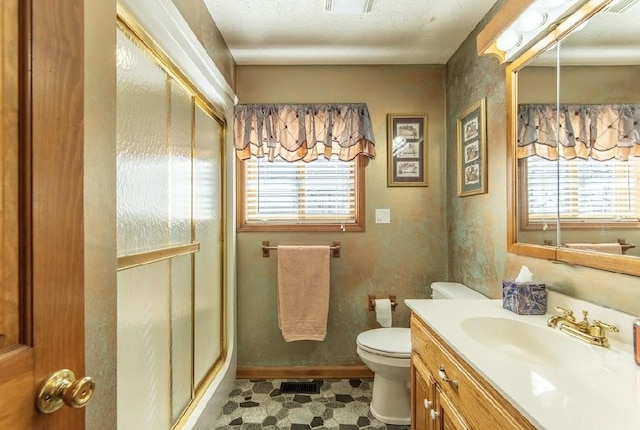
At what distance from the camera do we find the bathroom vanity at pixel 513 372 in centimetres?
68

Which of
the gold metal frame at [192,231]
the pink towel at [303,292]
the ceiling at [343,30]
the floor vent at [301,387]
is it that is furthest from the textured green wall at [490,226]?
the gold metal frame at [192,231]

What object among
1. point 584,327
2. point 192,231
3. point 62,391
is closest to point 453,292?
point 584,327

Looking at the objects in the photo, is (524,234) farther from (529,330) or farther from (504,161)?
(529,330)

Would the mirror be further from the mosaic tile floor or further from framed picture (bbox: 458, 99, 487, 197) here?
the mosaic tile floor

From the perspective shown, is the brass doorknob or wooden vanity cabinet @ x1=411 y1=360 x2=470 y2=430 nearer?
the brass doorknob

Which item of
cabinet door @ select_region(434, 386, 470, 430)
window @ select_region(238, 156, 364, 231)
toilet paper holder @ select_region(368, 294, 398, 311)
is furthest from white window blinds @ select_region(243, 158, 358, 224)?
cabinet door @ select_region(434, 386, 470, 430)

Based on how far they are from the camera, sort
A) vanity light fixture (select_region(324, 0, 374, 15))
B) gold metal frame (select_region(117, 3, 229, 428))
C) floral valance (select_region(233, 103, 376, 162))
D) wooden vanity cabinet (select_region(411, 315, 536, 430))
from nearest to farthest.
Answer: wooden vanity cabinet (select_region(411, 315, 536, 430)), gold metal frame (select_region(117, 3, 229, 428)), vanity light fixture (select_region(324, 0, 374, 15)), floral valance (select_region(233, 103, 376, 162))

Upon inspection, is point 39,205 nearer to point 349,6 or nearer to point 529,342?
point 529,342

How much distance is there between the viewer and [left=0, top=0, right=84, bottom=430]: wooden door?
48 centimetres

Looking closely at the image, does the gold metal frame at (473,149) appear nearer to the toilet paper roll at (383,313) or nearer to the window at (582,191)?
the window at (582,191)

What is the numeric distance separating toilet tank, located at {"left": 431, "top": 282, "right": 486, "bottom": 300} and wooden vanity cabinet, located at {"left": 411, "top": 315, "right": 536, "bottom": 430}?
0.61m

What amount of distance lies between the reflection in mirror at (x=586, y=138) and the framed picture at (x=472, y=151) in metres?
0.34

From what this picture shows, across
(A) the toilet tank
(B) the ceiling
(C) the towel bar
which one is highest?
(B) the ceiling

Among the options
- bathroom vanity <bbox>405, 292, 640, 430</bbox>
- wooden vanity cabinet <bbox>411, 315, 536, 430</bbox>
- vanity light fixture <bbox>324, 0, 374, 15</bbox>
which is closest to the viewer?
bathroom vanity <bbox>405, 292, 640, 430</bbox>
